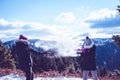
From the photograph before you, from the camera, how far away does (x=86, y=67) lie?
14227mm

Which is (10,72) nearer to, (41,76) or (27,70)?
(41,76)

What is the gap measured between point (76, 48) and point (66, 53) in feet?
2.55

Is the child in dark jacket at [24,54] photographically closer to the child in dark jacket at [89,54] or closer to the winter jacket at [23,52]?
the winter jacket at [23,52]

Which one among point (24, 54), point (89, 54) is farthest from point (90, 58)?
point (24, 54)

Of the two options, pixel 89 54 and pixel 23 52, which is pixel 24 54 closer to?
pixel 23 52

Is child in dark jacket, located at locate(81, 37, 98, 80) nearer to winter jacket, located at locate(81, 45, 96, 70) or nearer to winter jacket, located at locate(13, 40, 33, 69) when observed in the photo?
winter jacket, located at locate(81, 45, 96, 70)

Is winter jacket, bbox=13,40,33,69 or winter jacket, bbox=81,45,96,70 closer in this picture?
winter jacket, bbox=13,40,33,69

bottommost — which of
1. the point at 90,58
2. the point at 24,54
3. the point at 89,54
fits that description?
the point at 90,58

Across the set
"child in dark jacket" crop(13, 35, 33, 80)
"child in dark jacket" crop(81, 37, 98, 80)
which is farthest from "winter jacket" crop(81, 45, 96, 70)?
"child in dark jacket" crop(13, 35, 33, 80)

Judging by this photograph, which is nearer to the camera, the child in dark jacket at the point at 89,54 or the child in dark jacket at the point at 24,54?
the child in dark jacket at the point at 24,54

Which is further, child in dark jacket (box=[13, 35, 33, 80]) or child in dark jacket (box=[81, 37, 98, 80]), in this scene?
child in dark jacket (box=[81, 37, 98, 80])

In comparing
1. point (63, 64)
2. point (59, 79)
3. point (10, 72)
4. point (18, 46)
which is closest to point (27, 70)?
point (18, 46)

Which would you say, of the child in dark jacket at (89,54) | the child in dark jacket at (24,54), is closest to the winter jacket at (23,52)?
the child in dark jacket at (24,54)

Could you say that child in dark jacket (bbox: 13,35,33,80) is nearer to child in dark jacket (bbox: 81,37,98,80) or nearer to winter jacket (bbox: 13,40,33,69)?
Result: winter jacket (bbox: 13,40,33,69)
